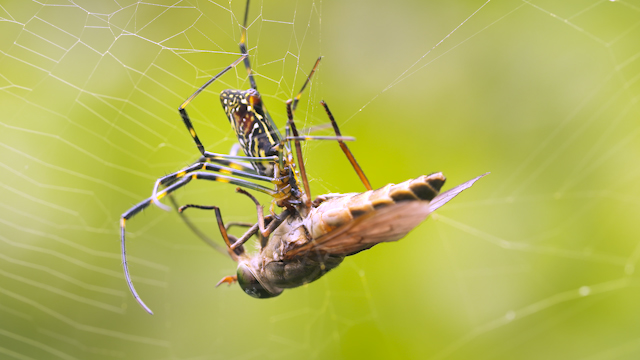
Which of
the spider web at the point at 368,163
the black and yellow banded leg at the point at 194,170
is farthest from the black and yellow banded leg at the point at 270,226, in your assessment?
the spider web at the point at 368,163

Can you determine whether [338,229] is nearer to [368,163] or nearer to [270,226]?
[270,226]

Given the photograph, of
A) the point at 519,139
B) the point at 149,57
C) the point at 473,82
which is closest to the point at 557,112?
the point at 519,139

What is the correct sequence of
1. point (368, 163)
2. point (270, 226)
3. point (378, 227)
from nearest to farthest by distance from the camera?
point (378, 227), point (270, 226), point (368, 163)

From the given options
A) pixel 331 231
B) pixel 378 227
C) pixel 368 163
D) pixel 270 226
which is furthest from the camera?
pixel 368 163

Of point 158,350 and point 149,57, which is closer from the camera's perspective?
point 149,57

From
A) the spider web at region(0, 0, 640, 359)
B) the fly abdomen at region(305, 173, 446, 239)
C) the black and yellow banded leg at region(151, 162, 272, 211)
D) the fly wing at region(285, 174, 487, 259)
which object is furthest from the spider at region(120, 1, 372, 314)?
the spider web at region(0, 0, 640, 359)

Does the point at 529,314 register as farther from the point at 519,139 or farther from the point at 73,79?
the point at 73,79

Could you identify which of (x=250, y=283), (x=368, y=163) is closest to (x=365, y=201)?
A: (x=250, y=283)
